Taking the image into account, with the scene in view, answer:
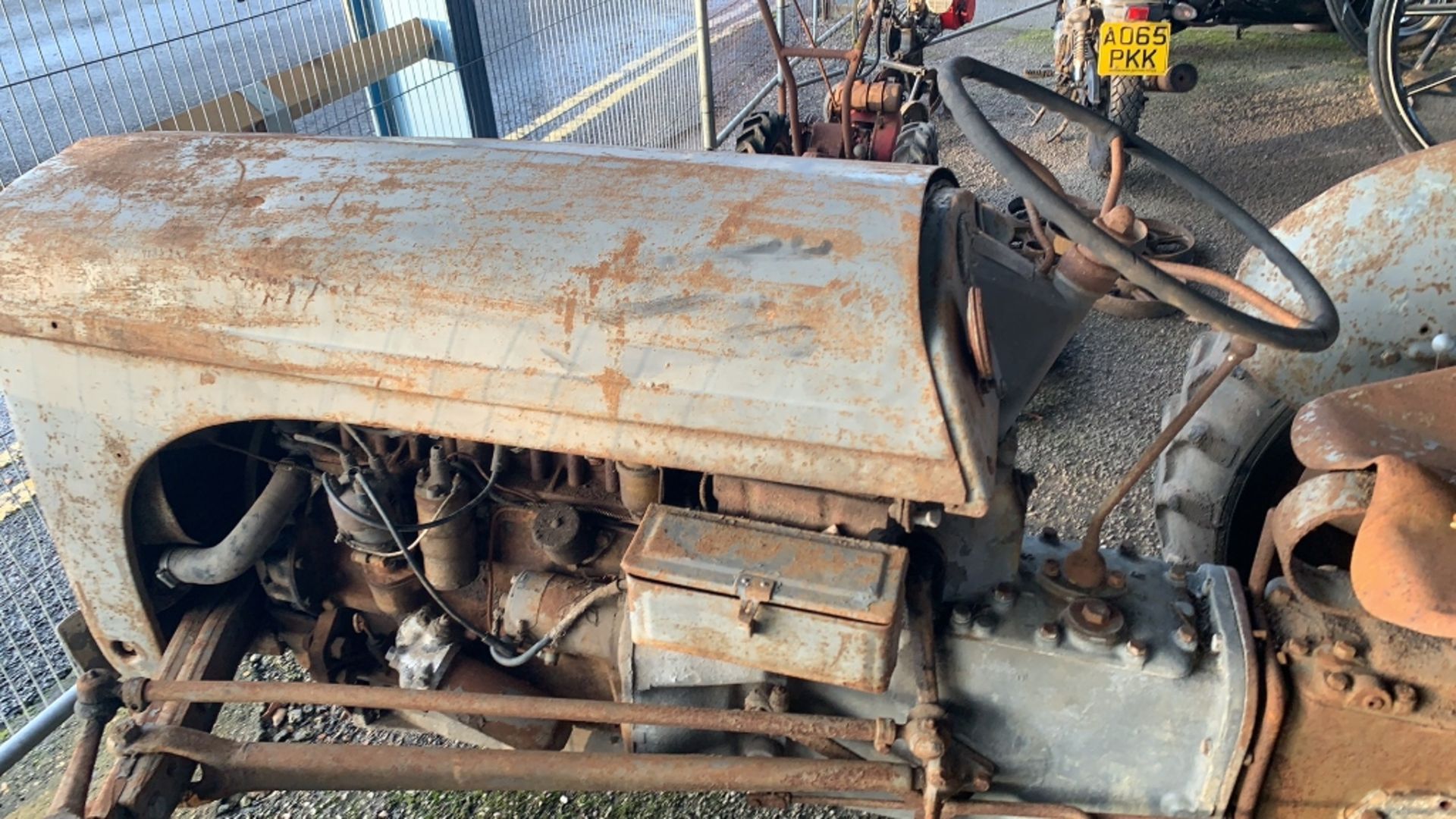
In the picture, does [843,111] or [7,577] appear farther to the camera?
[843,111]

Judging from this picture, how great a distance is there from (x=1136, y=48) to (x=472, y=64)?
264cm

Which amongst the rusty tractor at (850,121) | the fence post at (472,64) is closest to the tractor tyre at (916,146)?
the rusty tractor at (850,121)

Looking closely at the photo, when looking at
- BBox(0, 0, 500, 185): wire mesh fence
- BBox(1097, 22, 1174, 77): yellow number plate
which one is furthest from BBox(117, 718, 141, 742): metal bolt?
BBox(1097, 22, 1174, 77): yellow number plate

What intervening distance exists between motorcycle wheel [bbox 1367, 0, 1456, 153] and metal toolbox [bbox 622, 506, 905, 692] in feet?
14.6

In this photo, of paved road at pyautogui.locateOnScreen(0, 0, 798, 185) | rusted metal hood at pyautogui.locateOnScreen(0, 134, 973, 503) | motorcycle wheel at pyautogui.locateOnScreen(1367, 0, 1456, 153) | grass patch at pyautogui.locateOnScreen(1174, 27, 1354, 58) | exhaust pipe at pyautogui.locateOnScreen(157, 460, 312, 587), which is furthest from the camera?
grass patch at pyautogui.locateOnScreen(1174, 27, 1354, 58)

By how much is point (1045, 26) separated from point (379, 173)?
753cm

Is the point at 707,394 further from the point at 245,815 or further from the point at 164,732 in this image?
the point at 245,815

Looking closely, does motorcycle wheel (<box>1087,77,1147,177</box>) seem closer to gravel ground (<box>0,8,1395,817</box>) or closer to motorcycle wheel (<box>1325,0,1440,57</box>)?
gravel ground (<box>0,8,1395,817</box>)

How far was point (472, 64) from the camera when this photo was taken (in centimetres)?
396

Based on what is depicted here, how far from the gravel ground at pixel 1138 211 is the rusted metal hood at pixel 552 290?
1.14 m

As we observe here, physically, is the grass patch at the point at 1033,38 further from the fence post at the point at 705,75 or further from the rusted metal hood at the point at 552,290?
the rusted metal hood at the point at 552,290

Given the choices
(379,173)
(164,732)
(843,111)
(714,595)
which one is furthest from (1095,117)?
(843,111)

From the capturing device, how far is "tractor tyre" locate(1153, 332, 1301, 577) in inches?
76.4

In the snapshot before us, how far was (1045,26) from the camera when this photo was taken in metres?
7.94
